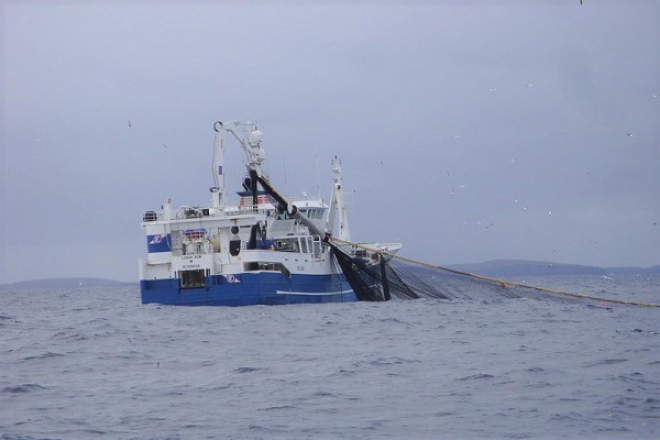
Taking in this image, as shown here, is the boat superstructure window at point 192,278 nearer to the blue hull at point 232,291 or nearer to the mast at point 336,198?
the blue hull at point 232,291

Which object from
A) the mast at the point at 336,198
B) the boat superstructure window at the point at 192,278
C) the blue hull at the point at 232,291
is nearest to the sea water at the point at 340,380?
the blue hull at the point at 232,291

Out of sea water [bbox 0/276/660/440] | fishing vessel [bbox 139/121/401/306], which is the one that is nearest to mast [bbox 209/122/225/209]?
fishing vessel [bbox 139/121/401/306]

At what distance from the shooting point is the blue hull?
44.8 m

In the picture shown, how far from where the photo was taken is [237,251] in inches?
1777

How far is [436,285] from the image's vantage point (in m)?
44.0

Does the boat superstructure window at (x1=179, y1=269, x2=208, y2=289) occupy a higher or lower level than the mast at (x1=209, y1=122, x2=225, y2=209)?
lower

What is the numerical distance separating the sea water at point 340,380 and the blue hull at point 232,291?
10294mm

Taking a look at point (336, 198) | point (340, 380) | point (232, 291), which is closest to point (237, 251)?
point (232, 291)

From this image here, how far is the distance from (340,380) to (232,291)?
25130 mm

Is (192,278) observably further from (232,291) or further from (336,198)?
(336,198)

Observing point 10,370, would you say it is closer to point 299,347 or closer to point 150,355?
point 150,355

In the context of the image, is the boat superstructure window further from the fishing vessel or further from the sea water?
the sea water

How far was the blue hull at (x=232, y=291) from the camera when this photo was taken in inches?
1766

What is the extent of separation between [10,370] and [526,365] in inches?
439
